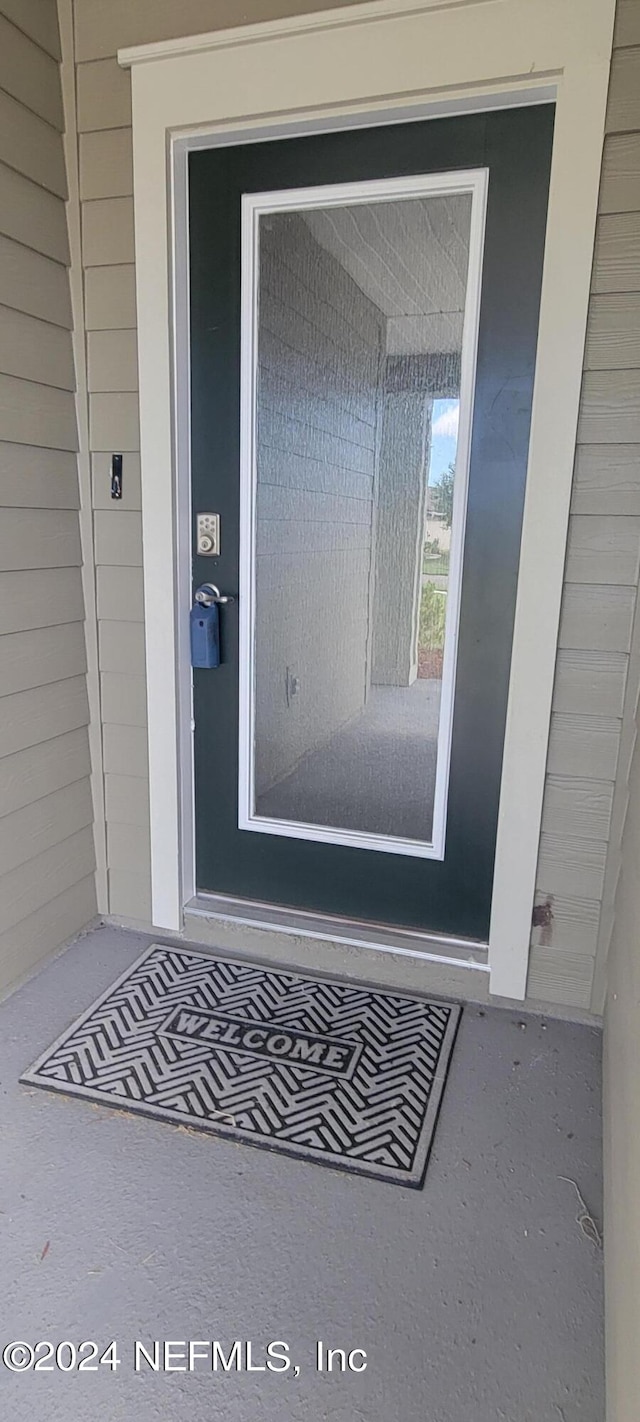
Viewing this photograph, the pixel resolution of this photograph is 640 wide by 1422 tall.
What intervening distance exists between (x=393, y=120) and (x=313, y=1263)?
2225mm

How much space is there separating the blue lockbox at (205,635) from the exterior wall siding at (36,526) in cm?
33

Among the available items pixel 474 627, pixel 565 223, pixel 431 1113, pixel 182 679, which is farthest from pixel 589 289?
pixel 431 1113

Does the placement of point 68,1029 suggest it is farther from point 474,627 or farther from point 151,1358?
point 474,627

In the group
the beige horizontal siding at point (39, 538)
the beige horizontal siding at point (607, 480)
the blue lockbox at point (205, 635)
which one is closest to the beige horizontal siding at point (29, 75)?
the beige horizontal siding at point (39, 538)

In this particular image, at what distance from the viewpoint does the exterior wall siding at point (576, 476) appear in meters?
1.59

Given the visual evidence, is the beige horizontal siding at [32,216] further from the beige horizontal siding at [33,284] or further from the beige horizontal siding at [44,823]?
the beige horizontal siding at [44,823]

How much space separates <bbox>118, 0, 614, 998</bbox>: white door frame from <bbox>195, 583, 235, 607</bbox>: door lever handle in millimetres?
52

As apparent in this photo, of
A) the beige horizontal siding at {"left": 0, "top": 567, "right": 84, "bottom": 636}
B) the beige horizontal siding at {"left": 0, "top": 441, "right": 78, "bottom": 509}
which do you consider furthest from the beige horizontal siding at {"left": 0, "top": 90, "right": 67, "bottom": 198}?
the beige horizontal siding at {"left": 0, "top": 567, "right": 84, "bottom": 636}

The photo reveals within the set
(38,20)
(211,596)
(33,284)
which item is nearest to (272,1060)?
(211,596)

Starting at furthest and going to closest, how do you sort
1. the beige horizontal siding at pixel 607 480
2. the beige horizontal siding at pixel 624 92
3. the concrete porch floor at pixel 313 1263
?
1. the beige horizontal siding at pixel 607 480
2. the beige horizontal siding at pixel 624 92
3. the concrete porch floor at pixel 313 1263

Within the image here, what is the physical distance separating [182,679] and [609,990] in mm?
1279

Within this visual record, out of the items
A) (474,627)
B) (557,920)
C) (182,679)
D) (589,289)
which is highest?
(589,289)

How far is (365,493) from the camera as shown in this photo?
6.19 feet

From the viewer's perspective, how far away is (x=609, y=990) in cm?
176
